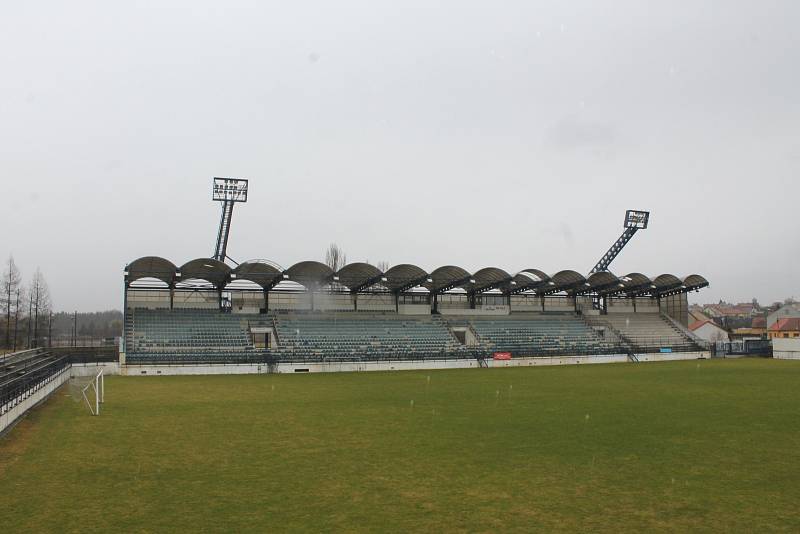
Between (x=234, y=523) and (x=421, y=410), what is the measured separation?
15122mm

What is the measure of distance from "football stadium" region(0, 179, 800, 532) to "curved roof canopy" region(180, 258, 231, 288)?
10.6 inches

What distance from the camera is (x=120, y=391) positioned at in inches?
1305

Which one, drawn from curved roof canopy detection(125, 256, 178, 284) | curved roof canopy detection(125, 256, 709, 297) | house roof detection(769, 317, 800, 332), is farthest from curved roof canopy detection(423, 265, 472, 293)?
house roof detection(769, 317, 800, 332)

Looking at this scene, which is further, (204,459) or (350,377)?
(350,377)

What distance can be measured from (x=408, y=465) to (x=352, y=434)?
480 cm

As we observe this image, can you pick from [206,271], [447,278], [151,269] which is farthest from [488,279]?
[151,269]

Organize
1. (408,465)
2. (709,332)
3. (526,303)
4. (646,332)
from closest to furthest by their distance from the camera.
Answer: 1. (408,465)
2. (646,332)
3. (526,303)
4. (709,332)

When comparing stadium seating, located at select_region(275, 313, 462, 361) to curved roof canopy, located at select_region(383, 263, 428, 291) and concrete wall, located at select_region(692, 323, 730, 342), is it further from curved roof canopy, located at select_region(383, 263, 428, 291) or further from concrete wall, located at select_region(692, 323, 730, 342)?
concrete wall, located at select_region(692, 323, 730, 342)

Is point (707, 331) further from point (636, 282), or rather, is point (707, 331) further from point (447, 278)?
point (447, 278)

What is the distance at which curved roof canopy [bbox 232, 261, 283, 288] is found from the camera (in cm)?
5400

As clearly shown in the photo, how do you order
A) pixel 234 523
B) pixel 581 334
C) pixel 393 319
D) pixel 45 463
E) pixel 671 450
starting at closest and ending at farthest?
pixel 234 523 → pixel 45 463 → pixel 671 450 → pixel 393 319 → pixel 581 334

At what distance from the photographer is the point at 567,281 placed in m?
69.1

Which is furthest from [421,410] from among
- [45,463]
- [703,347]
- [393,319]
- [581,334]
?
[703,347]

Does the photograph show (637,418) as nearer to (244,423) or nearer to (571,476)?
(571,476)
